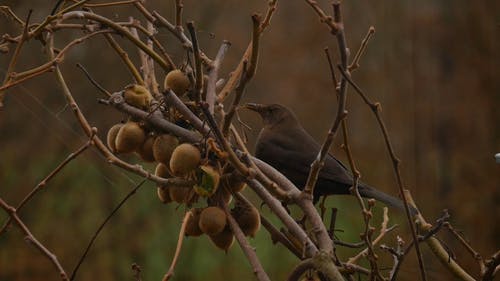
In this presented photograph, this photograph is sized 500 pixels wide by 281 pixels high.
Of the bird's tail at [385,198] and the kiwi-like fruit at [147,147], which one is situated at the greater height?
the bird's tail at [385,198]

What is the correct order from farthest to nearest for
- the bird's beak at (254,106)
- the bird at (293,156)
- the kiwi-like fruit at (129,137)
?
the bird at (293,156) → the bird's beak at (254,106) → the kiwi-like fruit at (129,137)

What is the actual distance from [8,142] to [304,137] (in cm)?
242

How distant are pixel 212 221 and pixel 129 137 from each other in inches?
5.3

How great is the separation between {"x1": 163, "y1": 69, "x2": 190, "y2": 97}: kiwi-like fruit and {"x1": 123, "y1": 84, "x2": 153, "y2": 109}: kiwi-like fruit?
0.09 ft

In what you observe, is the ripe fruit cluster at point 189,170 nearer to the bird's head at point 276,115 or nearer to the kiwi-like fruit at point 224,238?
the kiwi-like fruit at point 224,238

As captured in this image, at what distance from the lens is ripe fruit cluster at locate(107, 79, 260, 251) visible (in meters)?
0.87

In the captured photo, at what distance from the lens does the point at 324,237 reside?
84cm

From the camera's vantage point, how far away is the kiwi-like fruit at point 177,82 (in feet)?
3.13

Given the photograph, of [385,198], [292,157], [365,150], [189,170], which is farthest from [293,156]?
[365,150]

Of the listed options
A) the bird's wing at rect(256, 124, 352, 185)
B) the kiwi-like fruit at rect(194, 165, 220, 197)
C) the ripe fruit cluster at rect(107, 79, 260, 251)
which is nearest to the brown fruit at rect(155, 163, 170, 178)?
the ripe fruit cluster at rect(107, 79, 260, 251)

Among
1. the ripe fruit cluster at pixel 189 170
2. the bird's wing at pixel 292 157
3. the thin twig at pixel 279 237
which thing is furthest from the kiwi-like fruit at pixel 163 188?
the bird's wing at pixel 292 157

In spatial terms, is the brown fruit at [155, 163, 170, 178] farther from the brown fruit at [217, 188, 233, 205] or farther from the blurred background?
the blurred background

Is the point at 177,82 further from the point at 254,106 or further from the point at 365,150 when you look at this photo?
the point at 365,150

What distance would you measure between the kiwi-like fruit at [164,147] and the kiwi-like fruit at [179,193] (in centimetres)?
3
